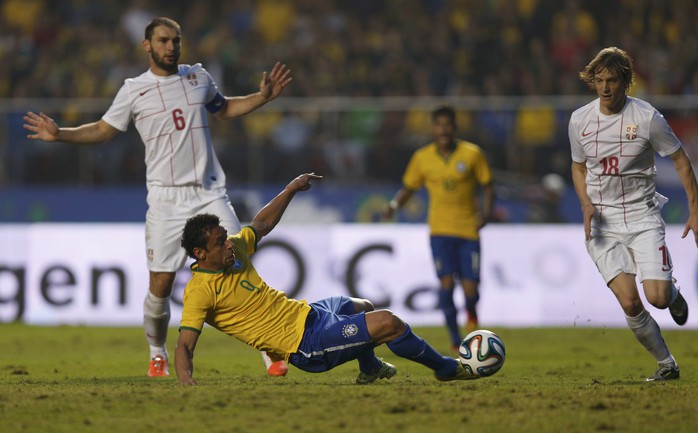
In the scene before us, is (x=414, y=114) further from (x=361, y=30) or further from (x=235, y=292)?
(x=235, y=292)

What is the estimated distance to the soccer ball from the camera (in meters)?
8.38

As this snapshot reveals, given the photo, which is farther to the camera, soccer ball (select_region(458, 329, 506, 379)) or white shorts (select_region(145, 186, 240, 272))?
white shorts (select_region(145, 186, 240, 272))

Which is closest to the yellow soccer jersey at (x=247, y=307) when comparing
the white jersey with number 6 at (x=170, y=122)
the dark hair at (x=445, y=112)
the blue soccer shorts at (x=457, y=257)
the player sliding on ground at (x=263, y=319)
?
the player sliding on ground at (x=263, y=319)

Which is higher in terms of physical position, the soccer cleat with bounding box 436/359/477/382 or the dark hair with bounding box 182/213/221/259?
the dark hair with bounding box 182/213/221/259

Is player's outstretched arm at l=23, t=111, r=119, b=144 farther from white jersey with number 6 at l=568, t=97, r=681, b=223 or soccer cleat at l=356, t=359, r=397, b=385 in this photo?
white jersey with number 6 at l=568, t=97, r=681, b=223

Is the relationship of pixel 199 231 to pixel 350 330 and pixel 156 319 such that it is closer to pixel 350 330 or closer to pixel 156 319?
pixel 350 330

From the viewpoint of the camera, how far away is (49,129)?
30.1 ft

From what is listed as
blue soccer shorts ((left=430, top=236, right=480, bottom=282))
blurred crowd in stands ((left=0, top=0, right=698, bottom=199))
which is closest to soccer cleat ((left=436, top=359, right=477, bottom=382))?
blue soccer shorts ((left=430, top=236, right=480, bottom=282))

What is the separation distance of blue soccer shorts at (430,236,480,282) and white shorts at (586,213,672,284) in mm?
3658

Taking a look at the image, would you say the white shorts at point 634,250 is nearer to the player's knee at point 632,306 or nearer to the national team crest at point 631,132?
the player's knee at point 632,306

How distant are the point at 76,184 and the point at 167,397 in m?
11.9

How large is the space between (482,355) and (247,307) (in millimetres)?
1735

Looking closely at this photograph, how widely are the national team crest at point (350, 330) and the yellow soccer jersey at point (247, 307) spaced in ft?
1.00

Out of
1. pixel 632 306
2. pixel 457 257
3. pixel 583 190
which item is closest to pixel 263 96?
pixel 583 190
